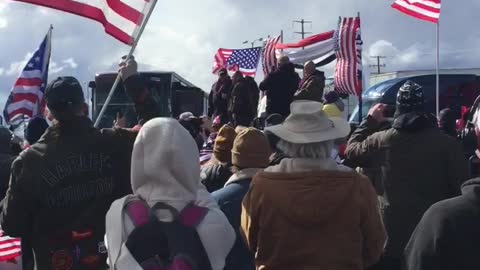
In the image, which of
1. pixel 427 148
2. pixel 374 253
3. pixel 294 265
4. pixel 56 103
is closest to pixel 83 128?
pixel 56 103

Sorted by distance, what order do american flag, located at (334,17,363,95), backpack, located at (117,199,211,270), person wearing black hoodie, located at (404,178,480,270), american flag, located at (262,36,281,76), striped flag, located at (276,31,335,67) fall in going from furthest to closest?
american flag, located at (262,36,281,76) < striped flag, located at (276,31,335,67) < american flag, located at (334,17,363,95) < backpack, located at (117,199,211,270) < person wearing black hoodie, located at (404,178,480,270)

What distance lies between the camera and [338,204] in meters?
4.03

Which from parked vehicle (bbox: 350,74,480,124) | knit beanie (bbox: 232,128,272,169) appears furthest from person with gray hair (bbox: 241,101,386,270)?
parked vehicle (bbox: 350,74,480,124)

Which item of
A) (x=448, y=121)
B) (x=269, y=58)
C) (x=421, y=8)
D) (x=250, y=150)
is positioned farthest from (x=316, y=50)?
(x=250, y=150)

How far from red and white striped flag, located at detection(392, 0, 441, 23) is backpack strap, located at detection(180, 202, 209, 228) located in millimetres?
9642

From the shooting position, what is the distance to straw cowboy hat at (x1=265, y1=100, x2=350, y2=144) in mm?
4230

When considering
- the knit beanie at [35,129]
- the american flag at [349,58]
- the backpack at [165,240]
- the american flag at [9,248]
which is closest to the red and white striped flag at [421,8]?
the american flag at [349,58]

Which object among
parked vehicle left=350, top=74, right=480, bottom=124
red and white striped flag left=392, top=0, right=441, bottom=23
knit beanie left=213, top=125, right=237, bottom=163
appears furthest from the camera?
parked vehicle left=350, top=74, right=480, bottom=124

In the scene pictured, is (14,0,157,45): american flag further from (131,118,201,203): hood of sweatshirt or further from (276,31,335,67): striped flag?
(276,31,335,67): striped flag

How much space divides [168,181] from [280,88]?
→ 7.50 metres

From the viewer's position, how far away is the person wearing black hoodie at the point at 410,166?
19.2 feet

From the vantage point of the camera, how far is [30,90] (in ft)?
49.4

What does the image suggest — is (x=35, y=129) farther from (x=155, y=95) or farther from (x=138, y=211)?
(x=155, y=95)

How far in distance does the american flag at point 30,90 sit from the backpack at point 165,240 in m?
11.5
